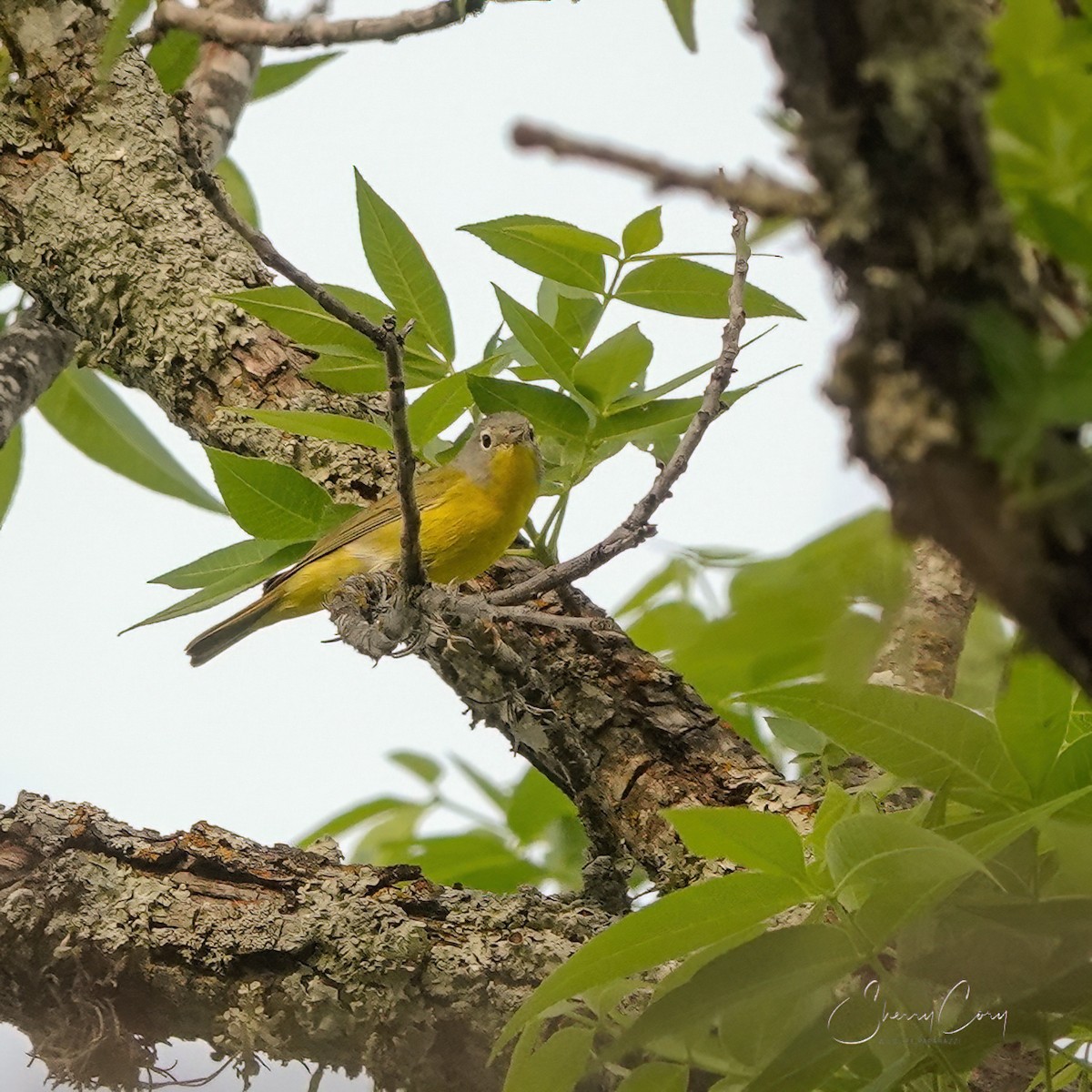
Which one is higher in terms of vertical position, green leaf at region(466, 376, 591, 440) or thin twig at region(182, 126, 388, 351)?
green leaf at region(466, 376, 591, 440)

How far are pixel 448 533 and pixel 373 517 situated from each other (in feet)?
3.07

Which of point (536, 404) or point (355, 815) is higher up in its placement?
point (536, 404)

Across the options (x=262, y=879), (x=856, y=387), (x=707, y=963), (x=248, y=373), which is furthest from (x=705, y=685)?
(x=856, y=387)

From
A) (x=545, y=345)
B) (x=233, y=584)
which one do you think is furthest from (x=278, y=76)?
(x=545, y=345)

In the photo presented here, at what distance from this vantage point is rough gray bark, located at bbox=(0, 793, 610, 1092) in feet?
5.49

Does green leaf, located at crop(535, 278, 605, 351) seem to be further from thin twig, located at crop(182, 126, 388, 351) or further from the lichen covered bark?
the lichen covered bark

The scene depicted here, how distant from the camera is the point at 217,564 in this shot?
2023 mm

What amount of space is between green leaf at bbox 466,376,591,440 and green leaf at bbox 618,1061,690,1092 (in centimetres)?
90

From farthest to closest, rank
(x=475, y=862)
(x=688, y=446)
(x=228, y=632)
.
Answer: (x=228, y=632)
(x=475, y=862)
(x=688, y=446)

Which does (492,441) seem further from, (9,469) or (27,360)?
(27,360)

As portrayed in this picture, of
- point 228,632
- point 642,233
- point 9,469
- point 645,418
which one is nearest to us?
point 642,233

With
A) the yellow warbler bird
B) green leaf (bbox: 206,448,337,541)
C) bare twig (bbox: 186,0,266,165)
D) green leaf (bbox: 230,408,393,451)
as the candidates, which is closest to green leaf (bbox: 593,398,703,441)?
green leaf (bbox: 230,408,393,451)

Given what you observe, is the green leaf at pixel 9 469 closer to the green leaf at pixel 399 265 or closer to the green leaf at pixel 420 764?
the green leaf at pixel 420 764

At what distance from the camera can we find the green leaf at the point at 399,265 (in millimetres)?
1808
